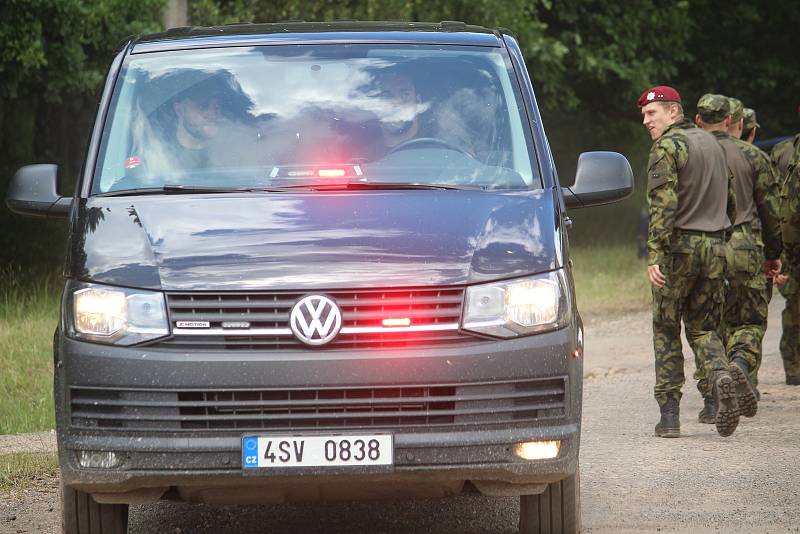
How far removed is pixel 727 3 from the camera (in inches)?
1083

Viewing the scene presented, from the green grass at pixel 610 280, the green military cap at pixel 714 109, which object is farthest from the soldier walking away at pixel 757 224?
the green grass at pixel 610 280

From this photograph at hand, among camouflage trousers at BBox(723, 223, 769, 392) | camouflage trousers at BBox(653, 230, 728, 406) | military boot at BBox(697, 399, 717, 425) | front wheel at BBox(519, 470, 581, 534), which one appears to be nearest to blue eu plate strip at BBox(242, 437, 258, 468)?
front wheel at BBox(519, 470, 581, 534)

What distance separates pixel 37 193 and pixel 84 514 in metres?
1.35

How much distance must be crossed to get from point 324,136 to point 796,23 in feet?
74.5

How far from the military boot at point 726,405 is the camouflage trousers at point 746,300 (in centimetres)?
95

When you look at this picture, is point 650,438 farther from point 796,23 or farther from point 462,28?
point 796,23

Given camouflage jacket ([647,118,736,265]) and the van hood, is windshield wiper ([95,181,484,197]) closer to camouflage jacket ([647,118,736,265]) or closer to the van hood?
the van hood

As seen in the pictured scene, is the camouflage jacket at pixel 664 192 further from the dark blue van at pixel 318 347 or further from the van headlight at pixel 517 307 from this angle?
the van headlight at pixel 517 307

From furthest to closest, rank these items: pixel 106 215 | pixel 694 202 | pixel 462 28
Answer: pixel 694 202
pixel 462 28
pixel 106 215

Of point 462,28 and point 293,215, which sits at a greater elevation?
point 462,28

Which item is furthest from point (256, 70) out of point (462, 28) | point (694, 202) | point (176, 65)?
point (694, 202)

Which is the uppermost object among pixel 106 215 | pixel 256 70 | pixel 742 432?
pixel 256 70

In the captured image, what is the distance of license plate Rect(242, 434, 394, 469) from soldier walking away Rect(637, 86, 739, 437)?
360 cm

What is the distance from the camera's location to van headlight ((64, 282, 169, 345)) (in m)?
5.28
